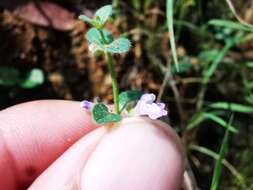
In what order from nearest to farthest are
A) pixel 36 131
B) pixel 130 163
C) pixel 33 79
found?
pixel 130 163, pixel 36 131, pixel 33 79

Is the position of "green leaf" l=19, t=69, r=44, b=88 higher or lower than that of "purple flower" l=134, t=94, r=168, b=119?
lower

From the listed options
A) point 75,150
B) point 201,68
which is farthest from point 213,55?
point 75,150

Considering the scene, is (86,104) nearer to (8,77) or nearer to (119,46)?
(119,46)

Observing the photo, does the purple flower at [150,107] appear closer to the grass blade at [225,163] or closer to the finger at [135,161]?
the finger at [135,161]

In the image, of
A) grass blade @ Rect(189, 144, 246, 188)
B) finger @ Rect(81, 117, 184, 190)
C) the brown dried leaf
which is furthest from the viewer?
the brown dried leaf

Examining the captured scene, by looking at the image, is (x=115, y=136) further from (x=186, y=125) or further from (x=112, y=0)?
(x=112, y=0)

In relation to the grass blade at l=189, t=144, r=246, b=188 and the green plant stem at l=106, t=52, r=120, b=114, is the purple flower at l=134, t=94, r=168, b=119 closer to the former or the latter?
the green plant stem at l=106, t=52, r=120, b=114

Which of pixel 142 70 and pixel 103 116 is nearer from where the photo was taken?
Answer: pixel 103 116

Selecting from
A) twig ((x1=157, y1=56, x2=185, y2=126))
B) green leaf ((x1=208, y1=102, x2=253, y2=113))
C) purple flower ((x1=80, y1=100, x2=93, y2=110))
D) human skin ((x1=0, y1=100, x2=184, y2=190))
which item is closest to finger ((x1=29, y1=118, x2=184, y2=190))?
human skin ((x1=0, y1=100, x2=184, y2=190))

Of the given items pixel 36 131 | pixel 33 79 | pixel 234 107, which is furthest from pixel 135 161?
pixel 33 79

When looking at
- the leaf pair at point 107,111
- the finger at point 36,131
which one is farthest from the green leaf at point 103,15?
the finger at point 36,131
